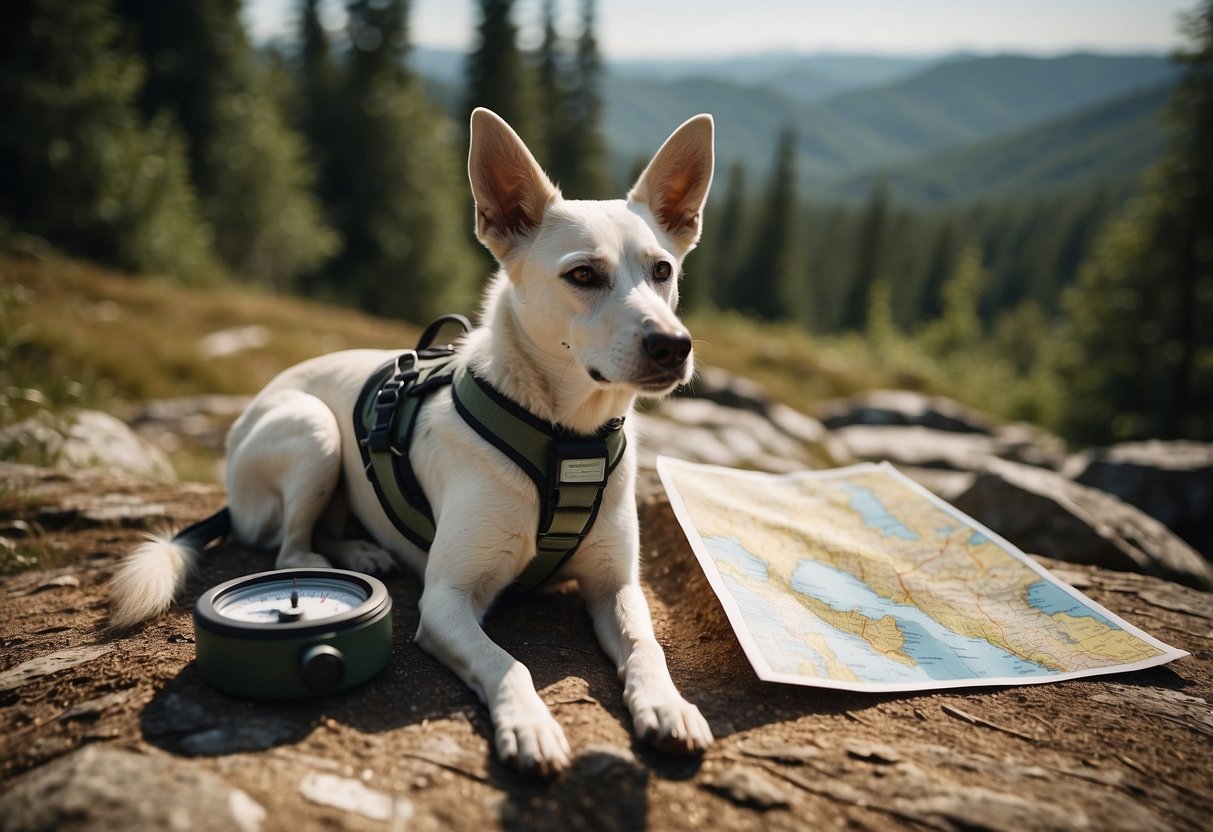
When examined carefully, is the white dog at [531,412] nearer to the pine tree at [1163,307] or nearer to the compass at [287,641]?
the compass at [287,641]

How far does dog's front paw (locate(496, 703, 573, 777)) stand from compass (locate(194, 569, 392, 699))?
0.56 metres

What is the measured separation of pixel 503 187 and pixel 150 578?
238cm

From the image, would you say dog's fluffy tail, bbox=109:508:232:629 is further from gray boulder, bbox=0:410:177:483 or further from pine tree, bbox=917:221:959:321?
pine tree, bbox=917:221:959:321

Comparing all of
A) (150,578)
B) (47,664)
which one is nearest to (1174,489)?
(150,578)

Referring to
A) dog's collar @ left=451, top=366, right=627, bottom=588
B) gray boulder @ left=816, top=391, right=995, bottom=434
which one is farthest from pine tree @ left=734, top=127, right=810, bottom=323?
dog's collar @ left=451, top=366, right=627, bottom=588

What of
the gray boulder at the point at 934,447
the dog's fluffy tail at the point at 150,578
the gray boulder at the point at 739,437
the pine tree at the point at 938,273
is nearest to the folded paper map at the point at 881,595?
the dog's fluffy tail at the point at 150,578

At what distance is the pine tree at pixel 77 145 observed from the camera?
Result: 17.1m

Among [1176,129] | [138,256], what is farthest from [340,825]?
[1176,129]

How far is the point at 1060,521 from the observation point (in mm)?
5367

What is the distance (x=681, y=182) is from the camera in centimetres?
370

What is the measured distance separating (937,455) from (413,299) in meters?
25.0

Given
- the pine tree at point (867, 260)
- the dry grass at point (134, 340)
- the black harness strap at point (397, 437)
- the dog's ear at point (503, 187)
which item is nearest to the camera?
the dog's ear at point (503, 187)

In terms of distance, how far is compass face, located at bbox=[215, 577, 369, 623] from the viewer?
101 inches

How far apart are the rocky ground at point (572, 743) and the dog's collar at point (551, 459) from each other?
54 centimetres
